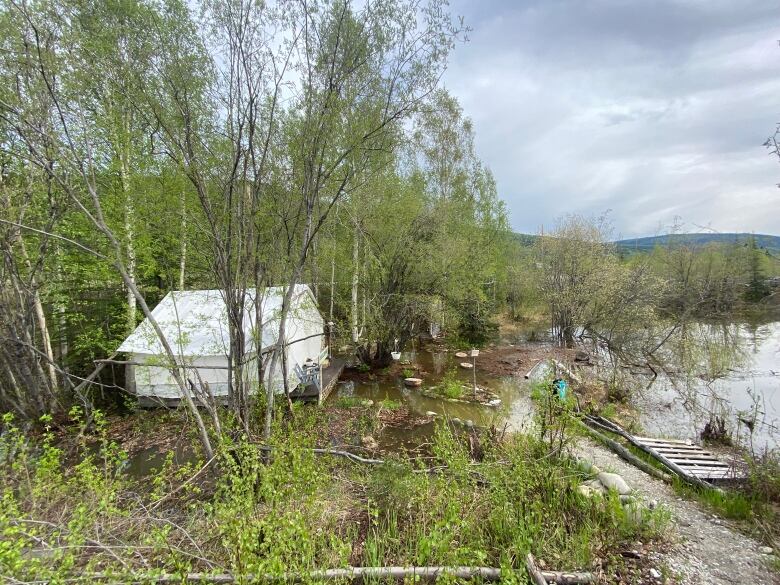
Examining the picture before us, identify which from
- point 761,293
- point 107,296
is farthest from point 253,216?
point 761,293

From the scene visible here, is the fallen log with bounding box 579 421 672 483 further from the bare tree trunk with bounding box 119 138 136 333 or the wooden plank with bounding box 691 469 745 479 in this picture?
the bare tree trunk with bounding box 119 138 136 333

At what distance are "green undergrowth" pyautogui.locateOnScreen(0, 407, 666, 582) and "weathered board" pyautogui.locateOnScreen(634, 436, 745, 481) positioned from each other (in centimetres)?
201

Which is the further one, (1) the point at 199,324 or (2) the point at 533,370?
(2) the point at 533,370

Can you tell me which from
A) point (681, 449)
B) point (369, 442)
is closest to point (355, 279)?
point (369, 442)

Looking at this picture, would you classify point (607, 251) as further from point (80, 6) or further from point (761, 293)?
Result: point (80, 6)

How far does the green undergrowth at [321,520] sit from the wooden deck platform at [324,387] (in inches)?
146

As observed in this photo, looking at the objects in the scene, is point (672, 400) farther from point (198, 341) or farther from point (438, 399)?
point (198, 341)

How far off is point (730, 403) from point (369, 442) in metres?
8.31

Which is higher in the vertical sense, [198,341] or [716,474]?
[198,341]

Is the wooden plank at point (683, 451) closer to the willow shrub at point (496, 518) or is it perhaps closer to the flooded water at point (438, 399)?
the flooded water at point (438, 399)

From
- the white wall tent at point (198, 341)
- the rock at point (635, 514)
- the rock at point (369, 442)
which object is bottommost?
the rock at point (369, 442)

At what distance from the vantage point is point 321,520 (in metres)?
3.35

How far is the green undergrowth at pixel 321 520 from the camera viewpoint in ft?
8.21

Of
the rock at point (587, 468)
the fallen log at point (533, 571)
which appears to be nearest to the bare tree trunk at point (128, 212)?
the fallen log at point (533, 571)
